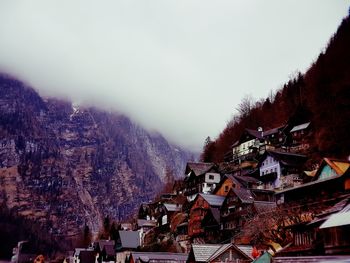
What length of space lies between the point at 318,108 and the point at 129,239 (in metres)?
41.5

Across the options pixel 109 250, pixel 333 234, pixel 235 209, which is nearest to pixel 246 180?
pixel 235 209

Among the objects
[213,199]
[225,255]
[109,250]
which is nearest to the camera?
[225,255]

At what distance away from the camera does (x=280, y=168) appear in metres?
67.5

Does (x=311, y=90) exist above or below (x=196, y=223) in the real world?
above

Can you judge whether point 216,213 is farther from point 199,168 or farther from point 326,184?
point 199,168

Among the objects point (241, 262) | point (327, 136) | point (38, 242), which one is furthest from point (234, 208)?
point (38, 242)

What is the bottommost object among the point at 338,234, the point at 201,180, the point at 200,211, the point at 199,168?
the point at 338,234

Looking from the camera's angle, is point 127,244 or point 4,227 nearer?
point 127,244

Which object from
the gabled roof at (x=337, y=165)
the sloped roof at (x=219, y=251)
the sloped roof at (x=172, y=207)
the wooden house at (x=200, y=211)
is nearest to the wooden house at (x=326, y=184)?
the gabled roof at (x=337, y=165)

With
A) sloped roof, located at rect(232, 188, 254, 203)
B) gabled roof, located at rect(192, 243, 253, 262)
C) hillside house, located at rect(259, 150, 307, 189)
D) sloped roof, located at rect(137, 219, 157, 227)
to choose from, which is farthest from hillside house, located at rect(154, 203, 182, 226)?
gabled roof, located at rect(192, 243, 253, 262)

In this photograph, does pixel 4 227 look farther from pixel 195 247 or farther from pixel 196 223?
pixel 195 247

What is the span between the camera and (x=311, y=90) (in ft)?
281

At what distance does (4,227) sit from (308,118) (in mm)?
104934

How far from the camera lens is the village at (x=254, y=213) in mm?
25244
